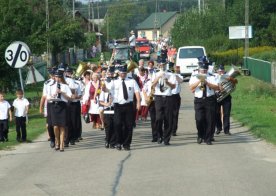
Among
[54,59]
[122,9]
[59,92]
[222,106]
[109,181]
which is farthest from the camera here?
[122,9]

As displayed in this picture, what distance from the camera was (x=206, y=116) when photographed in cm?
1742

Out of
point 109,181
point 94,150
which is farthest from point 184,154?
point 109,181

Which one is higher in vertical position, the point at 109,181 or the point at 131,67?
the point at 131,67

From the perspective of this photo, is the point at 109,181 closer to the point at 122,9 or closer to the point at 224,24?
the point at 224,24

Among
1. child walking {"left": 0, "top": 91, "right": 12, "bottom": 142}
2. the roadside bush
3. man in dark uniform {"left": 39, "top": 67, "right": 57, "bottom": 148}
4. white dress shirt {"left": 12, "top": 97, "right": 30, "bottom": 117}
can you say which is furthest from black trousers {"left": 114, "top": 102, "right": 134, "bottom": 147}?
the roadside bush

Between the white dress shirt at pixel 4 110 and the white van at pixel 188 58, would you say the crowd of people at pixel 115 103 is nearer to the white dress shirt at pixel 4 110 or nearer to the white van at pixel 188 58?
the white dress shirt at pixel 4 110

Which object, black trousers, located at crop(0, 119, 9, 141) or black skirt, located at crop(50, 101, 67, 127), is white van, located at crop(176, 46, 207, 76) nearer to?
black trousers, located at crop(0, 119, 9, 141)

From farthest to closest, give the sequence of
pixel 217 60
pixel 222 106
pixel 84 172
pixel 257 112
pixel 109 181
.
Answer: pixel 217 60, pixel 257 112, pixel 222 106, pixel 84 172, pixel 109 181

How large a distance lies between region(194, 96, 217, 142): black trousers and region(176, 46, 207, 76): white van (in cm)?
2577

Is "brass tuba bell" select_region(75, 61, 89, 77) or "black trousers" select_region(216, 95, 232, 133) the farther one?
"brass tuba bell" select_region(75, 61, 89, 77)

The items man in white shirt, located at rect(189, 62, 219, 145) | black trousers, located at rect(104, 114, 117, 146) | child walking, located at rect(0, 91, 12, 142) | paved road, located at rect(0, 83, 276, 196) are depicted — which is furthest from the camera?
child walking, located at rect(0, 91, 12, 142)

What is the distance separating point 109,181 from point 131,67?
6120mm

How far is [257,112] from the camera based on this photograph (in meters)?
24.5

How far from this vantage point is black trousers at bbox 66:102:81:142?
18047 mm
